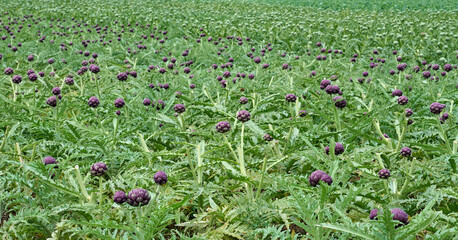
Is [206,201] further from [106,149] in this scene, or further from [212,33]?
[212,33]

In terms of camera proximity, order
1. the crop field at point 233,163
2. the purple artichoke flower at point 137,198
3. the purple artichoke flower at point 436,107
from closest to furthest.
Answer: the purple artichoke flower at point 137,198, the crop field at point 233,163, the purple artichoke flower at point 436,107

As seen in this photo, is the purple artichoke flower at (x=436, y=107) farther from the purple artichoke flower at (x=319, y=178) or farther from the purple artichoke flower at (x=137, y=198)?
the purple artichoke flower at (x=137, y=198)

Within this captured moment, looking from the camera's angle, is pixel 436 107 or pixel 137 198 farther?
pixel 436 107

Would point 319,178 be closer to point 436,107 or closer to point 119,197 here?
point 119,197

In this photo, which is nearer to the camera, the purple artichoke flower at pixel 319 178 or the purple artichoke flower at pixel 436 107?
the purple artichoke flower at pixel 319 178

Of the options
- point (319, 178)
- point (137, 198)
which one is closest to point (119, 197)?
point (137, 198)

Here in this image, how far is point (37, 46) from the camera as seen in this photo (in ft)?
27.6

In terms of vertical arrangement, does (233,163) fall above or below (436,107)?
below

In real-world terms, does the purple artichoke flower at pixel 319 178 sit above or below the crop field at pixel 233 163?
above

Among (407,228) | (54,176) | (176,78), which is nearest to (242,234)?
(407,228)

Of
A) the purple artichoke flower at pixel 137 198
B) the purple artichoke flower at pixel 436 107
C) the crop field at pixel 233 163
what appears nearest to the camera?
the purple artichoke flower at pixel 137 198

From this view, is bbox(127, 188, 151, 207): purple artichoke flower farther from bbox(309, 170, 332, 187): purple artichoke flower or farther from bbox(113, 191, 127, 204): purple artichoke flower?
bbox(309, 170, 332, 187): purple artichoke flower

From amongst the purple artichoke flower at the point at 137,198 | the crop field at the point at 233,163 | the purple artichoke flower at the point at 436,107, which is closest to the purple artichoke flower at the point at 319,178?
the crop field at the point at 233,163

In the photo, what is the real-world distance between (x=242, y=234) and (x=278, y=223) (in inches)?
9.8
